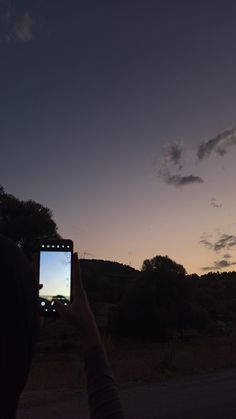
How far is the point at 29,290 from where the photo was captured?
108 cm

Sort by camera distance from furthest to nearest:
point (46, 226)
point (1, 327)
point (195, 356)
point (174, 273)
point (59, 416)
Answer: point (174, 273) < point (46, 226) < point (195, 356) < point (59, 416) < point (1, 327)

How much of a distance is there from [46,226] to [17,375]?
120 ft

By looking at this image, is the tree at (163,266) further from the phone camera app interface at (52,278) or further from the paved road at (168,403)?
the phone camera app interface at (52,278)

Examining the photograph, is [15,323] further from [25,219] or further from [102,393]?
[25,219]

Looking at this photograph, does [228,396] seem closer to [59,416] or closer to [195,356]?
[59,416]

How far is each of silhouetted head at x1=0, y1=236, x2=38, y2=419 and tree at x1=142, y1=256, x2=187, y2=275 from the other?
50.5 metres

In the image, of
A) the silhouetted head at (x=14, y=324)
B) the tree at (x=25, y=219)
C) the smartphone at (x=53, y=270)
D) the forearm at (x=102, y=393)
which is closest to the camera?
the silhouetted head at (x=14, y=324)

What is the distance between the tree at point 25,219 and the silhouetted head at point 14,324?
109 feet

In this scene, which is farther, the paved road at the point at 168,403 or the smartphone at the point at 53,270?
the paved road at the point at 168,403

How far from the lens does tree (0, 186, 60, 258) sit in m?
35.0

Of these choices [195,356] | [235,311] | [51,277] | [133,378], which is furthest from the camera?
[235,311]

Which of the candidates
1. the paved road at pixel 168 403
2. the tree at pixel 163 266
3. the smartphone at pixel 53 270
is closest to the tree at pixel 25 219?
the tree at pixel 163 266

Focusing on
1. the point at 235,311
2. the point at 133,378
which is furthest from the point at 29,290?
the point at 235,311

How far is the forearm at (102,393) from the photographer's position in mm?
1265
